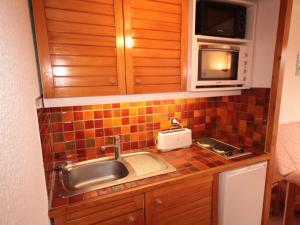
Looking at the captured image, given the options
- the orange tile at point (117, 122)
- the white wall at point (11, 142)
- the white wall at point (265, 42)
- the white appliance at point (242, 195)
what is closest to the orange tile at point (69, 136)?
the orange tile at point (117, 122)

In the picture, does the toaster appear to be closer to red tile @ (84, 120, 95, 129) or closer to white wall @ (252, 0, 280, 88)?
red tile @ (84, 120, 95, 129)

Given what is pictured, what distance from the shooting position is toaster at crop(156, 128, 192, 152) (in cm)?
156

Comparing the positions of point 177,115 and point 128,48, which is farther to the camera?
point 177,115

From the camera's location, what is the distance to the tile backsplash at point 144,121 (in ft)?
4.66

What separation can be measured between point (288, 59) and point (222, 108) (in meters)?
1.00

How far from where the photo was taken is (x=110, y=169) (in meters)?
1.45

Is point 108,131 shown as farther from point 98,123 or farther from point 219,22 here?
point 219,22

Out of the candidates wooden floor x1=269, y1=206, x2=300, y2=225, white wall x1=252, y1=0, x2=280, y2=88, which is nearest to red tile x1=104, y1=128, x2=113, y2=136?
white wall x1=252, y1=0, x2=280, y2=88

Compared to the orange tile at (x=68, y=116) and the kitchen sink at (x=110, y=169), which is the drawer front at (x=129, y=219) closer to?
the kitchen sink at (x=110, y=169)

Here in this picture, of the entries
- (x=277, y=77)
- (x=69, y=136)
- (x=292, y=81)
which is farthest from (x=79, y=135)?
(x=292, y=81)

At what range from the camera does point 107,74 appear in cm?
115

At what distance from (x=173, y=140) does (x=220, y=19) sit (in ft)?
3.33

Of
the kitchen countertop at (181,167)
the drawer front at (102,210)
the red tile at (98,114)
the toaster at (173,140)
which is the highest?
the red tile at (98,114)

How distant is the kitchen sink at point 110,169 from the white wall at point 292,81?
1702mm
